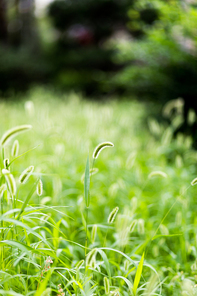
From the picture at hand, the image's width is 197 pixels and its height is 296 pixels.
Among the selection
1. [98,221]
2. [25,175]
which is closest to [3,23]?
[98,221]

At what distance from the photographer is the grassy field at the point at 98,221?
0.99 metres

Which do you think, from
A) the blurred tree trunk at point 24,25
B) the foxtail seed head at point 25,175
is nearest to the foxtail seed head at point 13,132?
the foxtail seed head at point 25,175

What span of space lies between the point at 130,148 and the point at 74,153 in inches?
26.4

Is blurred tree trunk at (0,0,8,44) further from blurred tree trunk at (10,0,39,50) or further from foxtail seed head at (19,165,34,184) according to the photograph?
foxtail seed head at (19,165,34,184)

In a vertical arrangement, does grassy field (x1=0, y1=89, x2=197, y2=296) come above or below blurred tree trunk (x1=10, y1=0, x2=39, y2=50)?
below

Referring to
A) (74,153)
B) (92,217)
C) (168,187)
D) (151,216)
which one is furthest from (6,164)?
(74,153)

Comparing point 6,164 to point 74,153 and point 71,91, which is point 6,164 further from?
point 71,91

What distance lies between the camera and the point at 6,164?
98 cm

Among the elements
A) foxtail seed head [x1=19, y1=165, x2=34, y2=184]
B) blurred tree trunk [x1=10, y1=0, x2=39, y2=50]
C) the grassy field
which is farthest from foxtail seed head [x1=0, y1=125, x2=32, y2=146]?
blurred tree trunk [x1=10, y1=0, x2=39, y2=50]

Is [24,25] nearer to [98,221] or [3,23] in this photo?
[3,23]

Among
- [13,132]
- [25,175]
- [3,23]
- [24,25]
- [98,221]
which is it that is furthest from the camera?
[24,25]

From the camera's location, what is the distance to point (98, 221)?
180 cm

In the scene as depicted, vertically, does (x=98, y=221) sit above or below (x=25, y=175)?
below

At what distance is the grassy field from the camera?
99cm
